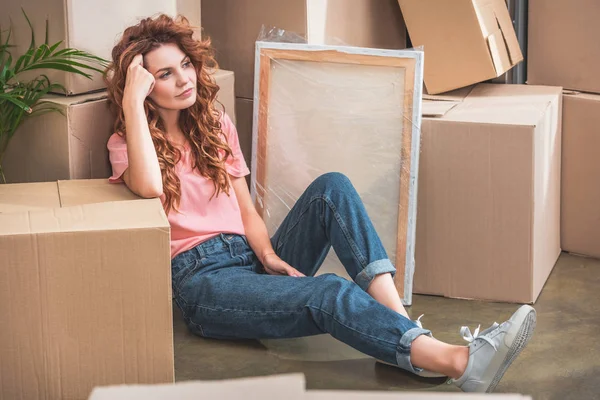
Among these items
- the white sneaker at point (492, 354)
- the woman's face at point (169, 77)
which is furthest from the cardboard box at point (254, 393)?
the woman's face at point (169, 77)

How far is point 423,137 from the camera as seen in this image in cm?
234

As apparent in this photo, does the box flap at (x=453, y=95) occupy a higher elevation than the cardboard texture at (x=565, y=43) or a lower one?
lower

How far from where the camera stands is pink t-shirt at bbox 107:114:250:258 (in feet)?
6.68

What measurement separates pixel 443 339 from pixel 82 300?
903 mm

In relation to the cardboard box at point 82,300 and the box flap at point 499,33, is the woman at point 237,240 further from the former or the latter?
the box flap at point 499,33

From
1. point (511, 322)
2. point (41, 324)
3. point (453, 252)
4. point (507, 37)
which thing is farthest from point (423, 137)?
point (41, 324)

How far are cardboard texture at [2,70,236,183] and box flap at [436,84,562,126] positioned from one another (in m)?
0.87

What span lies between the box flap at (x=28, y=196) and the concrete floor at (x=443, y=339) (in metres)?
0.47

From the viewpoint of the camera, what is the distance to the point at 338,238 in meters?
2.04

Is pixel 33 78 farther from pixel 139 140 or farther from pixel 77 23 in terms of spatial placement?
pixel 139 140

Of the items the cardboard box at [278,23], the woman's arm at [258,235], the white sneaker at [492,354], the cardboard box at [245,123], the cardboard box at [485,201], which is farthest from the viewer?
the cardboard box at [245,123]

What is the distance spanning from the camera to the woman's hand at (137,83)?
6.40 feet

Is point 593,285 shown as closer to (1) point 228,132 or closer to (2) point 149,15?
(1) point 228,132

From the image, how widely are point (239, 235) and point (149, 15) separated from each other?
1.92ft
